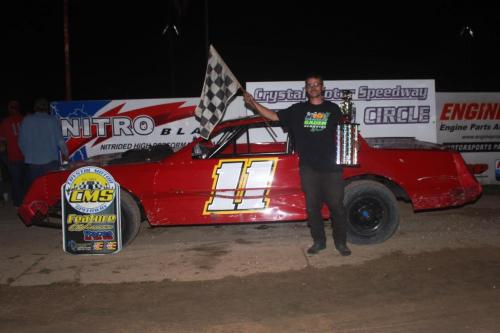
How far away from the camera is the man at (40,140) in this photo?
803 cm

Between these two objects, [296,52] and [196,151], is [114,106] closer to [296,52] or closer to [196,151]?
[196,151]

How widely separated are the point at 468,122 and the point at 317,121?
→ 249 inches

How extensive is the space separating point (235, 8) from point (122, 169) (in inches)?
1618

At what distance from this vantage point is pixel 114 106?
1073cm

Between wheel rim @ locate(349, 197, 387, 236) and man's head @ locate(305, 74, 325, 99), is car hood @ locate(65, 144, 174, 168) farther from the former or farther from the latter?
wheel rim @ locate(349, 197, 387, 236)

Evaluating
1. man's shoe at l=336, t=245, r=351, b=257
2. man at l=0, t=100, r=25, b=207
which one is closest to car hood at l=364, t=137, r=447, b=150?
man's shoe at l=336, t=245, r=351, b=257

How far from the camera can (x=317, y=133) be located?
18.4 feet

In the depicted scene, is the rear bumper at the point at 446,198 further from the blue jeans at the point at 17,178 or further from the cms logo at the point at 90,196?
the blue jeans at the point at 17,178

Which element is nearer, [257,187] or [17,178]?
[257,187]

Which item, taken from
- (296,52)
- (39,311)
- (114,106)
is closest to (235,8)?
(296,52)

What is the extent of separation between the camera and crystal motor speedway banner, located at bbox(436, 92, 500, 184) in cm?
1073

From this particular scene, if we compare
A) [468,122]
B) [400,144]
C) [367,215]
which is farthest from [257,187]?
[468,122]

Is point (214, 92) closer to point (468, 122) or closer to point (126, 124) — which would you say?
point (126, 124)

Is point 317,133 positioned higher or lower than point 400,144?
higher
